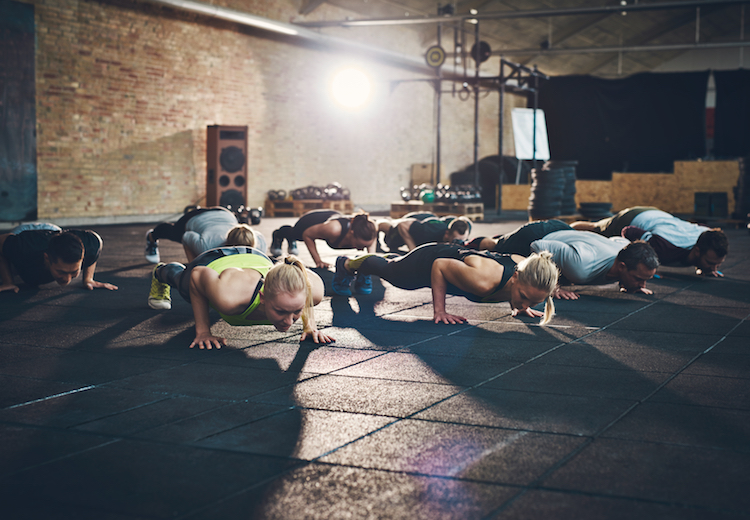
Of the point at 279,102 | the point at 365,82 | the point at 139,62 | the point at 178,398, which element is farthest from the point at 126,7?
the point at 178,398

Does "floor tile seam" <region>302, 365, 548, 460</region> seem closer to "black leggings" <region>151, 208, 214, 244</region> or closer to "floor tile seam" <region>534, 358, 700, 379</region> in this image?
"floor tile seam" <region>534, 358, 700, 379</region>

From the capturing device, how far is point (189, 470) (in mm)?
1946

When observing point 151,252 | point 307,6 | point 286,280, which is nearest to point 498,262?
point 286,280

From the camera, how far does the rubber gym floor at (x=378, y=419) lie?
1.77 meters

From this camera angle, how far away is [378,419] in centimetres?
240

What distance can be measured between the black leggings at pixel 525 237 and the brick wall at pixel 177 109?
8.19 m

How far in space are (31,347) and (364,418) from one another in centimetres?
196

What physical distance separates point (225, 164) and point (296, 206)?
6.60ft

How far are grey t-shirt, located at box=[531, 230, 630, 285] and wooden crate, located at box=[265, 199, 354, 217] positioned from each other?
9.49 m

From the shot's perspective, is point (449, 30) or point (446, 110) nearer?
point (449, 30)

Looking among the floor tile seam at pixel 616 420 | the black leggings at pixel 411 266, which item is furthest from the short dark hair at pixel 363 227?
the floor tile seam at pixel 616 420

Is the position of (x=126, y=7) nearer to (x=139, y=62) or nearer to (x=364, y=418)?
(x=139, y=62)

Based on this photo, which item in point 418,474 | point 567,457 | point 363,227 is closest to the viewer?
point 418,474

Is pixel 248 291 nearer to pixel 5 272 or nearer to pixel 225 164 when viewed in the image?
pixel 5 272
